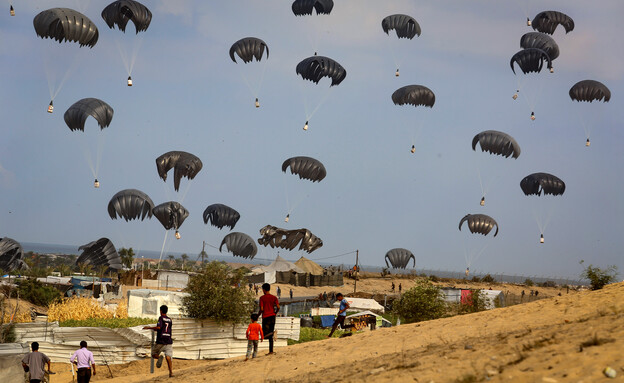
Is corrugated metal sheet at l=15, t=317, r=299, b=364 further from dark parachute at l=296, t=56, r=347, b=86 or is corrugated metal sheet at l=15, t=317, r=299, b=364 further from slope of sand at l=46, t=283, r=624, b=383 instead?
dark parachute at l=296, t=56, r=347, b=86

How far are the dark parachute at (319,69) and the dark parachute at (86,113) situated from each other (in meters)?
14.9

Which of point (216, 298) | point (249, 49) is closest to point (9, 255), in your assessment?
point (249, 49)

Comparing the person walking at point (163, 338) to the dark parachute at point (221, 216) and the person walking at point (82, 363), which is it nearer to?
the person walking at point (82, 363)

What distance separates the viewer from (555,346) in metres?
10.0

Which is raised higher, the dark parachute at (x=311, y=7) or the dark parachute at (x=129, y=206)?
the dark parachute at (x=311, y=7)

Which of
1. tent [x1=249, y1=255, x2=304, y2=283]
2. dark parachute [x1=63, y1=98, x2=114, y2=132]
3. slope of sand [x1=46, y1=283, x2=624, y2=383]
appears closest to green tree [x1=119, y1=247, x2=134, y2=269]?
tent [x1=249, y1=255, x2=304, y2=283]

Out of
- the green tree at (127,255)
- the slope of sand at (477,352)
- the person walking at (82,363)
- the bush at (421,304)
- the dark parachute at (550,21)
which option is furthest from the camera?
the green tree at (127,255)

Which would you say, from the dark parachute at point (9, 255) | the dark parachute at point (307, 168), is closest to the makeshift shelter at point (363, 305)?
the dark parachute at point (307, 168)

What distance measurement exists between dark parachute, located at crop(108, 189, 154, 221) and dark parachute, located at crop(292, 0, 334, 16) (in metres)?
22.0

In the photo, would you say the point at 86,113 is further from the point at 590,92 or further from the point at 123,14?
the point at 590,92

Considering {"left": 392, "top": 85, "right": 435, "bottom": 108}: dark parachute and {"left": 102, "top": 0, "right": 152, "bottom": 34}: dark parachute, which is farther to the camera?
{"left": 392, "top": 85, "right": 435, "bottom": 108}: dark parachute

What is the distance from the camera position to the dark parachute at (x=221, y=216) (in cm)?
6788

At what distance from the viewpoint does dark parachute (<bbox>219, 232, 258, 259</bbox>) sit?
69938mm

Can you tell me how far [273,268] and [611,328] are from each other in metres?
52.4
